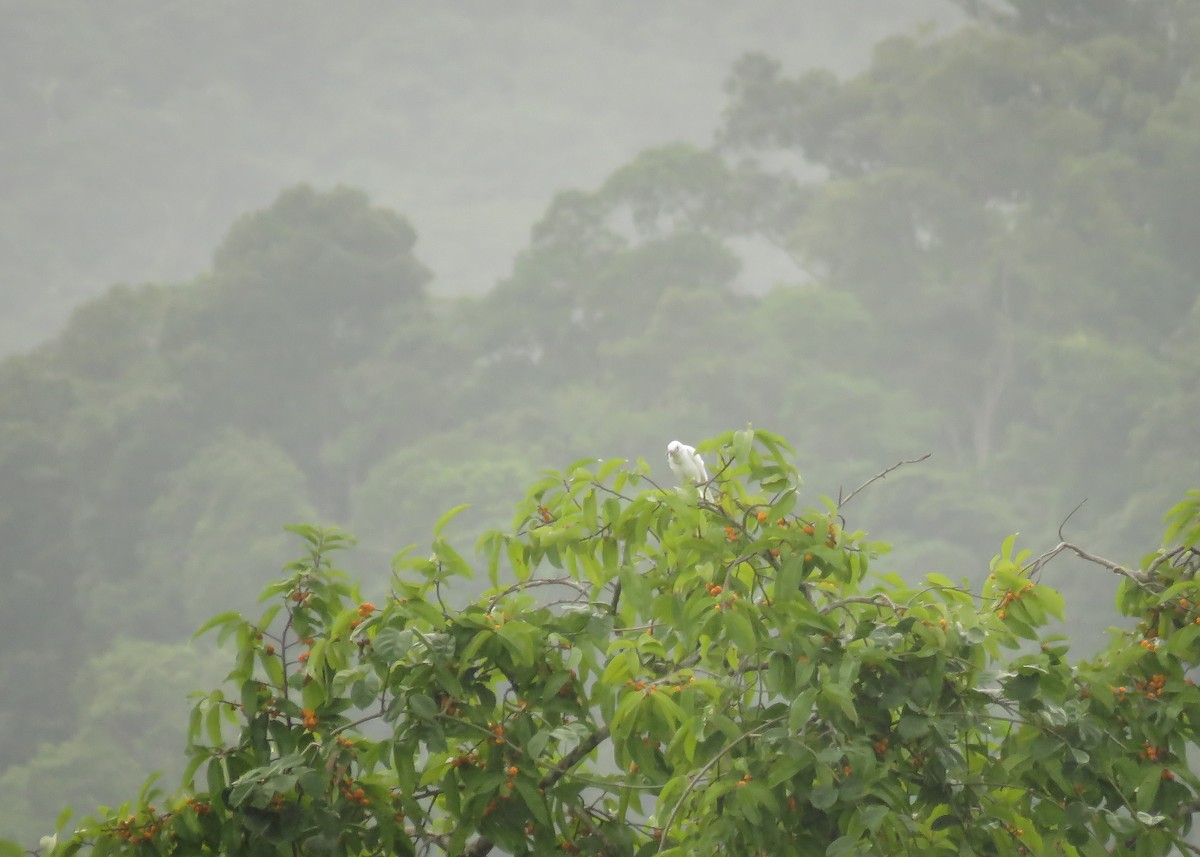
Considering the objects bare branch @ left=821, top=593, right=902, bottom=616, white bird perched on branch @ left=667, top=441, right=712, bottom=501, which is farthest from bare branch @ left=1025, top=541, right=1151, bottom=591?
white bird perched on branch @ left=667, top=441, right=712, bottom=501

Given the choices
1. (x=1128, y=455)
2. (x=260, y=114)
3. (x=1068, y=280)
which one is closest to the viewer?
(x=1128, y=455)

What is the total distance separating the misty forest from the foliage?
10mm

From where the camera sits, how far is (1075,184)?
2717 cm

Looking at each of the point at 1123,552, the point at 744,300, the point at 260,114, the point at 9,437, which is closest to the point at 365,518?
the point at 9,437

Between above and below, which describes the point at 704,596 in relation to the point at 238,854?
above

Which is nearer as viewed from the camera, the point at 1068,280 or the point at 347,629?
the point at 347,629

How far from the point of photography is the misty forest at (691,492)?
2354 mm

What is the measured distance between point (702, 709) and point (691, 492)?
0.46 metres

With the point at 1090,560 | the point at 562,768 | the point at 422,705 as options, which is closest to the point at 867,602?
the point at 1090,560

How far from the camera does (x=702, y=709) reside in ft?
8.54

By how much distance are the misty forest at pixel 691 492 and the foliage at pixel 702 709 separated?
0.01 meters

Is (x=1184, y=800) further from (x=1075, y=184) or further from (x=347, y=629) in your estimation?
(x=1075, y=184)

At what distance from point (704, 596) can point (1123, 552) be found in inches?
782

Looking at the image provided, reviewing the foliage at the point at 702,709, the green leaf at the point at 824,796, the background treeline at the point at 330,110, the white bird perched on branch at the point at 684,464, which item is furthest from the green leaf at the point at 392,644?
the background treeline at the point at 330,110
